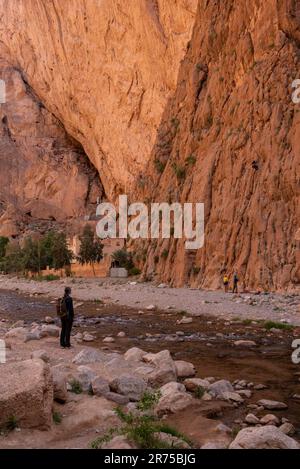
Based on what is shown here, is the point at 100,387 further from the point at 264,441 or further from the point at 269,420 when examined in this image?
the point at 264,441

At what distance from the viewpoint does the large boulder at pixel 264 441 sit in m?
4.76

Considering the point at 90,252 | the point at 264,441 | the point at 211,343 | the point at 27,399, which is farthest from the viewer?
the point at 90,252

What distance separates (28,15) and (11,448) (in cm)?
6613

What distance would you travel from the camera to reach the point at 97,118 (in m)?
57.0

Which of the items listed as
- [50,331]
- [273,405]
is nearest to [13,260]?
[50,331]

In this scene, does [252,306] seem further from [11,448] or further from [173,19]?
[173,19]

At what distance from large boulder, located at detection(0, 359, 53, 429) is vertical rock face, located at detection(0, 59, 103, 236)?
65.6m

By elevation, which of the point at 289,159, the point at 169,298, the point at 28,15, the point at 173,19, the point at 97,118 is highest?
the point at 28,15

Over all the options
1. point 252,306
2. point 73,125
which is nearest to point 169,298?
point 252,306

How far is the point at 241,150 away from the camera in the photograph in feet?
90.0

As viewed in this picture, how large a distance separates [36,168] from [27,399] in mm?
70742

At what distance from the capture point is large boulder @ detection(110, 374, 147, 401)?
6789mm

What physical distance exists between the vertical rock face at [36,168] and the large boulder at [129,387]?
64.2 m

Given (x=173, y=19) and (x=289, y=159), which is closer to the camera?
(x=289, y=159)
